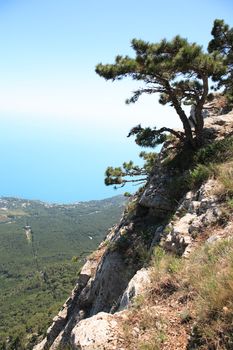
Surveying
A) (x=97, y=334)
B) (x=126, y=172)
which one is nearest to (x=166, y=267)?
(x=97, y=334)

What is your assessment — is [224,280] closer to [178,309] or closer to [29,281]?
[178,309]

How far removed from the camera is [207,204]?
10.0 meters

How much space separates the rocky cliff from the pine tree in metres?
1.54

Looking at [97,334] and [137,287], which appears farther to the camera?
[137,287]

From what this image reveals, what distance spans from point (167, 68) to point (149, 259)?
7.92 metres

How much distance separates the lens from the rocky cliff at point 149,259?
575 centimetres

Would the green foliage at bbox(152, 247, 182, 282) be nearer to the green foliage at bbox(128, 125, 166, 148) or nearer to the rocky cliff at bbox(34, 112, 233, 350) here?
the rocky cliff at bbox(34, 112, 233, 350)

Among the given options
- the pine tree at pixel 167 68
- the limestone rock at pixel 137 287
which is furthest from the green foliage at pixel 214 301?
the pine tree at pixel 167 68

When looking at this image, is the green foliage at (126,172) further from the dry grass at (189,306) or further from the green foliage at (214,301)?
the green foliage at (214,301)

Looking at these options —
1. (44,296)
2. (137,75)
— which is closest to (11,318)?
(44,296)

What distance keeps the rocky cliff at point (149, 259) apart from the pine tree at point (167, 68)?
154 cm

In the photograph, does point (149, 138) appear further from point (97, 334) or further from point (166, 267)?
point (97, 334)

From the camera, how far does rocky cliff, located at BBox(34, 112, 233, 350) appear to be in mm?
5754

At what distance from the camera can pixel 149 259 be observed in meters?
10.3
